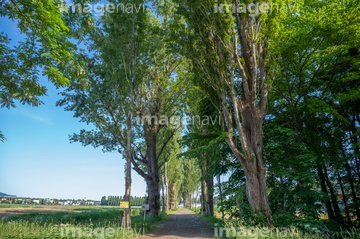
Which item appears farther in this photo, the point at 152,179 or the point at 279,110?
the point at 152,179

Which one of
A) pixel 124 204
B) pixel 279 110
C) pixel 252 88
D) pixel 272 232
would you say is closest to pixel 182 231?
pixel 124 204

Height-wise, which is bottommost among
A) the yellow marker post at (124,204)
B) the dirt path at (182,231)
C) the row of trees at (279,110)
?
the dirt path at (182,231)

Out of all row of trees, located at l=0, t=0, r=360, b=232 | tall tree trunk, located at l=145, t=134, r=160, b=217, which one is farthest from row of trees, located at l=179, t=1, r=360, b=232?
tall tree trunk, located at l=145, t=134, r=160, b=217

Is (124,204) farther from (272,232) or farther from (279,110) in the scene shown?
(279,110)

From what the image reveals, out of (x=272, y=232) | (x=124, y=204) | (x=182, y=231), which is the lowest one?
(x=182, y=231)

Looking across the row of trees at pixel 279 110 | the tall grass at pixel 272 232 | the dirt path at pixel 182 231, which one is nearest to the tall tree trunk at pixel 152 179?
the dirt path at pixel 182 231

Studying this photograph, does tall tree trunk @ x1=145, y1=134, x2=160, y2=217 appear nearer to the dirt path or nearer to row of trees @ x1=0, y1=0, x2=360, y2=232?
row of trees @ x1=0, y1=0, x2=360, y2=232

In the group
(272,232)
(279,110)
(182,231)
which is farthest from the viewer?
(279,110)

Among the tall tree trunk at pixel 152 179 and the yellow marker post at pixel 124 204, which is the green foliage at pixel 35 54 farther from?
the tall tree trunk at pixel 152 179

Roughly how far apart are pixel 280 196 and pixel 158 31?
12.8 metres

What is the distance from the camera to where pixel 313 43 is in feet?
39.1

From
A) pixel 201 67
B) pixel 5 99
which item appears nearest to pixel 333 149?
pixel 201 67

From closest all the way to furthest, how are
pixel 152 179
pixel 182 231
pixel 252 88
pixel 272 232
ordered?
1. pixel 272 232
2. pixel 252 88
3. pixel 182 231
4. pixel 152 179

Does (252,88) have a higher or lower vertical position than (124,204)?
higher
